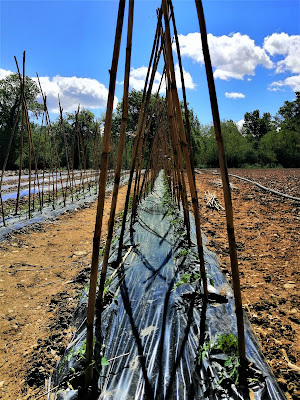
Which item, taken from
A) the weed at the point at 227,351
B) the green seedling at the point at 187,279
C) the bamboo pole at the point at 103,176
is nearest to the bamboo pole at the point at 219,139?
the weed at the point at 227,351

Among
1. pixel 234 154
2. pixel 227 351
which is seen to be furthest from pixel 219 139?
pixel 234 154

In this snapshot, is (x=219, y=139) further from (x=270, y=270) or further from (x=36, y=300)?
(x=270, y=270)

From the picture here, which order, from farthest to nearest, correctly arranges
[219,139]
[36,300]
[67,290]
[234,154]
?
[234,154]
[67,290]
[36,300]
[219,139]

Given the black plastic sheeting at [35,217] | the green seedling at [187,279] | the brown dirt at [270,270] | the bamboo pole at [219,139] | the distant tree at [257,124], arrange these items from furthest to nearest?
the distant tree at [257,124] → the black plastic sheeting at [35,217] → the green seedling at [187,279] → the brown dirt at [270,270] → the bamboo pole at [219,139]

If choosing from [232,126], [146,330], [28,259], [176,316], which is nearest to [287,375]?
[176,316]

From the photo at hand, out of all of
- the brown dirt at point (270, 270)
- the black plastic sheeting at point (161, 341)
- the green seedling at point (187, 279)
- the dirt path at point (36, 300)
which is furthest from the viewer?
the green seedling at point (187, 279)

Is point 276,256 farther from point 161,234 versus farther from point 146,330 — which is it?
point 146,330

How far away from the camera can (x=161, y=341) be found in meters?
1.45

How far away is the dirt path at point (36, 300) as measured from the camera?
58.9 inches

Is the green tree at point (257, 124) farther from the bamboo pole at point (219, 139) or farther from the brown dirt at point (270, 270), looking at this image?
the bamboo pole at point (219, 139)

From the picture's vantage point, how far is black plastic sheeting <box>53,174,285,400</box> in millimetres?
1171

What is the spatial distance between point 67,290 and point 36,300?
281mm

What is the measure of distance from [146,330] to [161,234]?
1857 mm

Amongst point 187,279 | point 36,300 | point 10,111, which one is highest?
point 10,111
